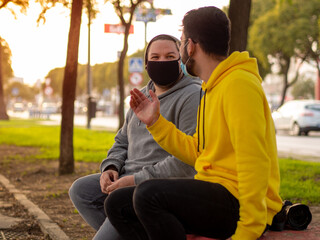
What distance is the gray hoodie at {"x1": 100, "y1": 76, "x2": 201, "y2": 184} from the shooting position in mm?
3434

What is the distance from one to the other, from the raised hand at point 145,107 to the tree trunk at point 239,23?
14.8 feet

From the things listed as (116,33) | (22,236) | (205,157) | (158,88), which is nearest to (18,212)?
(22,236)

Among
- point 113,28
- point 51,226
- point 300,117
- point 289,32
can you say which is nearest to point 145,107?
point 51,226

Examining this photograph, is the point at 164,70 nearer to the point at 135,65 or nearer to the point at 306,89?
the point at 135,65

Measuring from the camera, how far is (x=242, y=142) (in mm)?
2445

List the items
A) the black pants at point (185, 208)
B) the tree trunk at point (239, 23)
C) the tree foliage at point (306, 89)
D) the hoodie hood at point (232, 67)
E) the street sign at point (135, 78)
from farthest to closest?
the tree foliage at point (306, 89) → the street sign at point (135, 78) → the tree trunk at point (239, 23) → the hoodie hood at point (232, 67) → the black pants at point (185, 208)

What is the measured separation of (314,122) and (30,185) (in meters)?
17.1

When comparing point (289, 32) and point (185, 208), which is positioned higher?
point (289, 32)

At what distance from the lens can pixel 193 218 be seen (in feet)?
8.55

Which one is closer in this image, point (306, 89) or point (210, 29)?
point (210, 29)

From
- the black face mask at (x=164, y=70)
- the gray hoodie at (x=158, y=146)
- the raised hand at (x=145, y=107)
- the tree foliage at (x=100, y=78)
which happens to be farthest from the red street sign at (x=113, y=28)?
the tree foliage at (x=100, y=78)

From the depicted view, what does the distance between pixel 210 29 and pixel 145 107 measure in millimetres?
622

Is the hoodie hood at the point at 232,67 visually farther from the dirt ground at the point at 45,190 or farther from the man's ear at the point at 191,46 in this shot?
the dirt ground at the point at 45,190

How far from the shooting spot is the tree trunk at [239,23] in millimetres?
7488
